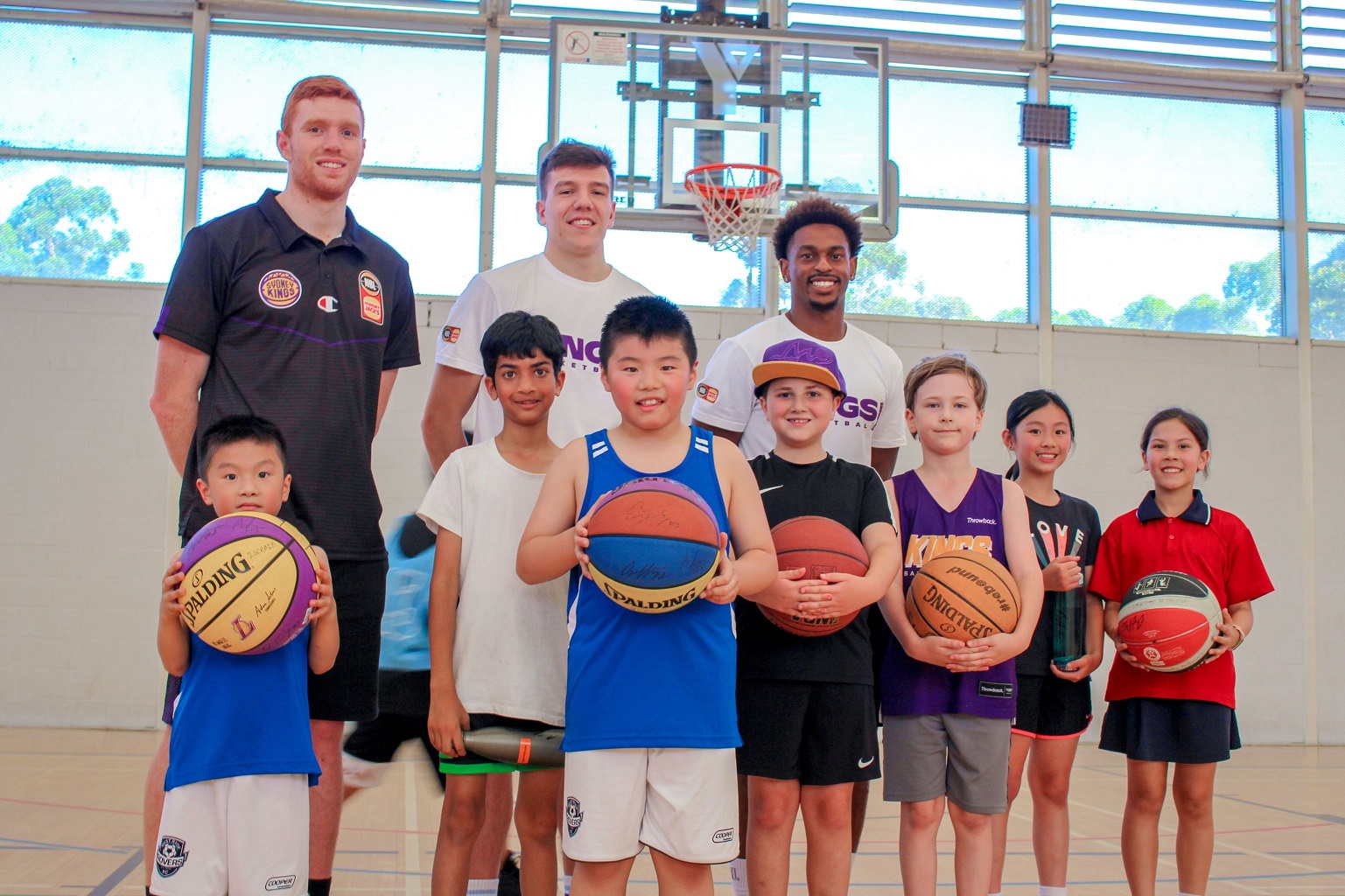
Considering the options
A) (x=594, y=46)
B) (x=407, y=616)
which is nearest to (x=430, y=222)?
(x=594, y=46)

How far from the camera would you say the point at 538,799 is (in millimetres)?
2541

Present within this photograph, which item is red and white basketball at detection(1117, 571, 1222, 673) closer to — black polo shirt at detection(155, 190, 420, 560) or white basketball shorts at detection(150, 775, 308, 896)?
black polo shirt at detection(155, 190, 420, 560)

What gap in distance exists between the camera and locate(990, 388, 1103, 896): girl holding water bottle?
331 cm

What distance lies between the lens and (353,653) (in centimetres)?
261

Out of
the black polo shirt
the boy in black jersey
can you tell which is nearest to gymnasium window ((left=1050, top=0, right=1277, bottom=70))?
the boy in black jersey

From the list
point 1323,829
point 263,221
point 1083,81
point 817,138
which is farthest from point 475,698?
point 1083,81

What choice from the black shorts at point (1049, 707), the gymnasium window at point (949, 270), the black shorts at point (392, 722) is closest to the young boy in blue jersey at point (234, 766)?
the black shorts at point (392, 722)

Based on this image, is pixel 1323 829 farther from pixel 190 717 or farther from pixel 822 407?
pixel 190 717

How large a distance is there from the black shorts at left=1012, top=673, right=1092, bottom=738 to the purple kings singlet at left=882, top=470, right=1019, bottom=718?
0.39m

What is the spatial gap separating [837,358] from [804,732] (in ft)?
4.11

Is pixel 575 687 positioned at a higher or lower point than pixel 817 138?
lower

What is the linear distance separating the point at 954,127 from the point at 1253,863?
6631 mm
